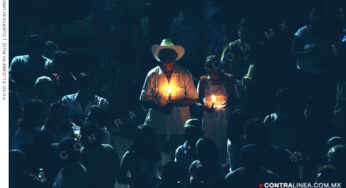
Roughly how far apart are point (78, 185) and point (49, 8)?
22.8 feet

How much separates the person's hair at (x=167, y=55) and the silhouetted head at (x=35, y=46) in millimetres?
1891

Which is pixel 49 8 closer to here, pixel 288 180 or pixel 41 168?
pixel 41 168

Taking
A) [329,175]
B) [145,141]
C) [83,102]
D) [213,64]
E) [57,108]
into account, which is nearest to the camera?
[329,175]

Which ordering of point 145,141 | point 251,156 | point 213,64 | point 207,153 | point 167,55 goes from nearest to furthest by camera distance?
point 251,156
point 207,153
point 145,141
point 213,64
point 167,55

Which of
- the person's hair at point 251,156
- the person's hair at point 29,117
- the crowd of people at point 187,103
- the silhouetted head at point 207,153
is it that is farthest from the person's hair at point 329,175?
the person's hair at point 29,117

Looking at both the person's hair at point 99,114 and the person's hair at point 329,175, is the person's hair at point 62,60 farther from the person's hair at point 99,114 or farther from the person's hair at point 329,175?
the person's hair at point 329,175

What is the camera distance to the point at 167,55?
9.87 meters

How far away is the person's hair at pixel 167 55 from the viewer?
987 cm

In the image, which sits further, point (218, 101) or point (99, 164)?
point (218, 101)

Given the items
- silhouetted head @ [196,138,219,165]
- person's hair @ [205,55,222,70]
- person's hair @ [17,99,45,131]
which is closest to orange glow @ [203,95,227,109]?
person's hair @ [205,55,222,70]

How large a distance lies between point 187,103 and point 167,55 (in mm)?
747

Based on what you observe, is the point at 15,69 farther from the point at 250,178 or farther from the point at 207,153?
the point at 250,178

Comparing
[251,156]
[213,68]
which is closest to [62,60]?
[213,68]

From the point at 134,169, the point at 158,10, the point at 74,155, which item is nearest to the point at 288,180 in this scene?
the point at 134,169
